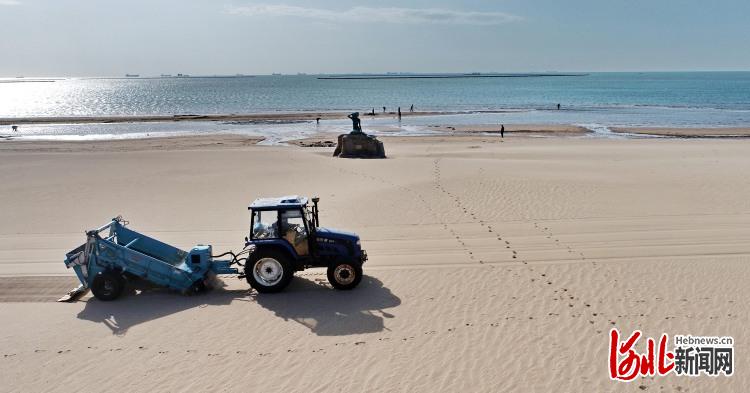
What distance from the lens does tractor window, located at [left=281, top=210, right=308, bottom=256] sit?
10.7 m

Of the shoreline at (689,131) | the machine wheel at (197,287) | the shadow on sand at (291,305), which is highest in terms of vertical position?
the shoreline at (689,131)

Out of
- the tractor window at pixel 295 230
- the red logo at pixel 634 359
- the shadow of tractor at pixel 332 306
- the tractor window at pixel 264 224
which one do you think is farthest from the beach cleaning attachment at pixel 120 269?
the red logo at pixel 634 359

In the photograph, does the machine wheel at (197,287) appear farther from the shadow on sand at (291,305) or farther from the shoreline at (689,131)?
the shoreline at (689,131)

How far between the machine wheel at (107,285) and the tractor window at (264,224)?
8.99 ft

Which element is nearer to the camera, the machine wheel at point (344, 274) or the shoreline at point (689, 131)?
the machine wheel at point (344, 274)

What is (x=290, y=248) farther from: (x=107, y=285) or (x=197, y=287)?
(x=107, y=285)

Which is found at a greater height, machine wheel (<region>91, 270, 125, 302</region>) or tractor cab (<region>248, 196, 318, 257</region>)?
tractor cab (<region>248, 196, 318, 257</region>)

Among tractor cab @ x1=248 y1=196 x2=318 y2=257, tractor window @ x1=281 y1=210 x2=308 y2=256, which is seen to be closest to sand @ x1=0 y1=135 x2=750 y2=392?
tractor window @ x1=281 y1=210 x2=308 y2=256

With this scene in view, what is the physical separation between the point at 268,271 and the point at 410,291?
2.92 metres

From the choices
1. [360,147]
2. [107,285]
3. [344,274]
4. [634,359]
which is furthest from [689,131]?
[107,285]

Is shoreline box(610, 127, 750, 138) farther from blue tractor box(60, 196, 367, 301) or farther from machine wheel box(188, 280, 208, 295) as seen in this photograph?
machine wheel box(188, 280, 208, 295)

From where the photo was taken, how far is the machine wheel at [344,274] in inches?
435

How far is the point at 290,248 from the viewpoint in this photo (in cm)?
1079

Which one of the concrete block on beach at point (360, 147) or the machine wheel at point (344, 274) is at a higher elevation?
the concrete block on beach at point (360, 147)
